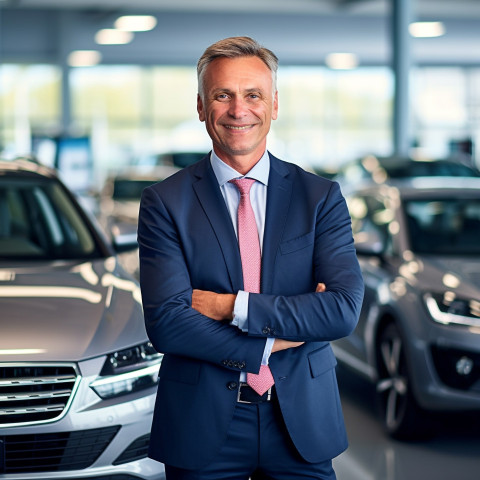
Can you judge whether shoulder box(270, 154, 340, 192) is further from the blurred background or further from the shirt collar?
the blurred background

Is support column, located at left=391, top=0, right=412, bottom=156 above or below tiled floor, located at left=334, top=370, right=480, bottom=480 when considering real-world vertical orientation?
above

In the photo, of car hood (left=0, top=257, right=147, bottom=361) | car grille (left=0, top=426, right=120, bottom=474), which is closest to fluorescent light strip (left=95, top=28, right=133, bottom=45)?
car hood (left=0, top=257, right=147, bottom=361)

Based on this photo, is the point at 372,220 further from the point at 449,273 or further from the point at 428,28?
the point at 428,28

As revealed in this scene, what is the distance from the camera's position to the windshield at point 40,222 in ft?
16.7

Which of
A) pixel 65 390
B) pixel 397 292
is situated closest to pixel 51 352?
pixel 65 390

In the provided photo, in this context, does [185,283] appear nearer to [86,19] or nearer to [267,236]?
[267,236]

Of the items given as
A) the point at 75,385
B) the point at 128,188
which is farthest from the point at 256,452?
the point at 128,188

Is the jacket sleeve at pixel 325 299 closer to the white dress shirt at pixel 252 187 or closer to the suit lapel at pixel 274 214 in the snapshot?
the suit lapel at pixel 274 214

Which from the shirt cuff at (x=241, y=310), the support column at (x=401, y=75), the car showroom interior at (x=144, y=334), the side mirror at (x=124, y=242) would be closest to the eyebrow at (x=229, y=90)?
the shirt cuff at (x=241, y=310)

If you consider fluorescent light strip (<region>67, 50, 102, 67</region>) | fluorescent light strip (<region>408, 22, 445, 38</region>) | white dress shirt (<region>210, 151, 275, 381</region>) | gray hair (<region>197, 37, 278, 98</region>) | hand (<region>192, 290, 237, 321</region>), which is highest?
fluorescent light strip (<region>408, 22, 445, 38</region>)

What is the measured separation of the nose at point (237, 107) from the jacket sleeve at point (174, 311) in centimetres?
29

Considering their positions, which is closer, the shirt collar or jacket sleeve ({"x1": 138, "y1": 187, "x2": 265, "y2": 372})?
jacket sleeve ({"x1": 138, "y1": 187, "x2": 265, "y2": 372})

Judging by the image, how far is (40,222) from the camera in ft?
17.7

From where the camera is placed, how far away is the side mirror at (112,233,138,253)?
5.06m
